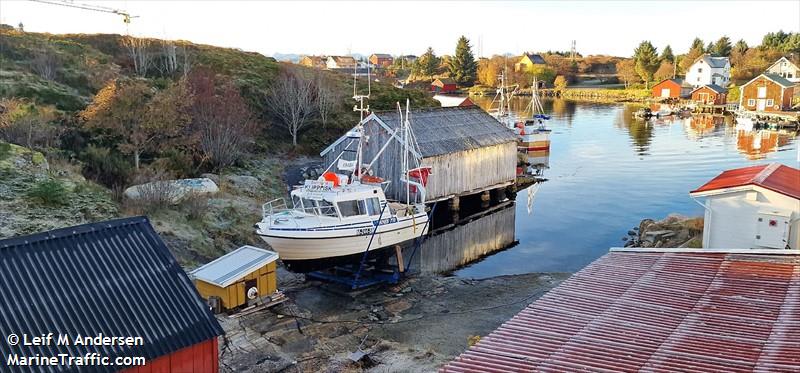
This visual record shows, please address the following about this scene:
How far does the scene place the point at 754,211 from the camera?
1900 centimetres

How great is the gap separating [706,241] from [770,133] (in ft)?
176

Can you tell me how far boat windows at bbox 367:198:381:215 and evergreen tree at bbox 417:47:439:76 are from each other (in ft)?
348

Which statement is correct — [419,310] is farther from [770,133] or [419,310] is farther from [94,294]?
[770,133]

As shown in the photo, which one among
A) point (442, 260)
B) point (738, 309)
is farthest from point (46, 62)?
point (738, 309)

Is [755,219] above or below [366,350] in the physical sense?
above

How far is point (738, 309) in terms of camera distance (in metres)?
11.6

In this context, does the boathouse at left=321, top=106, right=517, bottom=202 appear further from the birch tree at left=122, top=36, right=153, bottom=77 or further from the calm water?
the birch tree at left=122, top=36, right=153, bottom=77

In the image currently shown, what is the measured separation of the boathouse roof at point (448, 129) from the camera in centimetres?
3084

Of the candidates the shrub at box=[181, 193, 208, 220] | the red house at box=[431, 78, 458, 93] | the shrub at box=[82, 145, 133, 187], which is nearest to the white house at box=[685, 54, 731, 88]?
the red house at box=[431, 78, 458, 93]

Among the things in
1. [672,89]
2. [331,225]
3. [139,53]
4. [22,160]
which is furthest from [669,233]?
[672,89]

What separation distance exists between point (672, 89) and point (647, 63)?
58.2ft

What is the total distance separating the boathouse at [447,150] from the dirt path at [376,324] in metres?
8.89

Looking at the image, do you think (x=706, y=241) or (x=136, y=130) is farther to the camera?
(x=136, y=130)

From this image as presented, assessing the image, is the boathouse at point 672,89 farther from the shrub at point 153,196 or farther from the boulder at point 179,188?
the shrub at point 153,196
